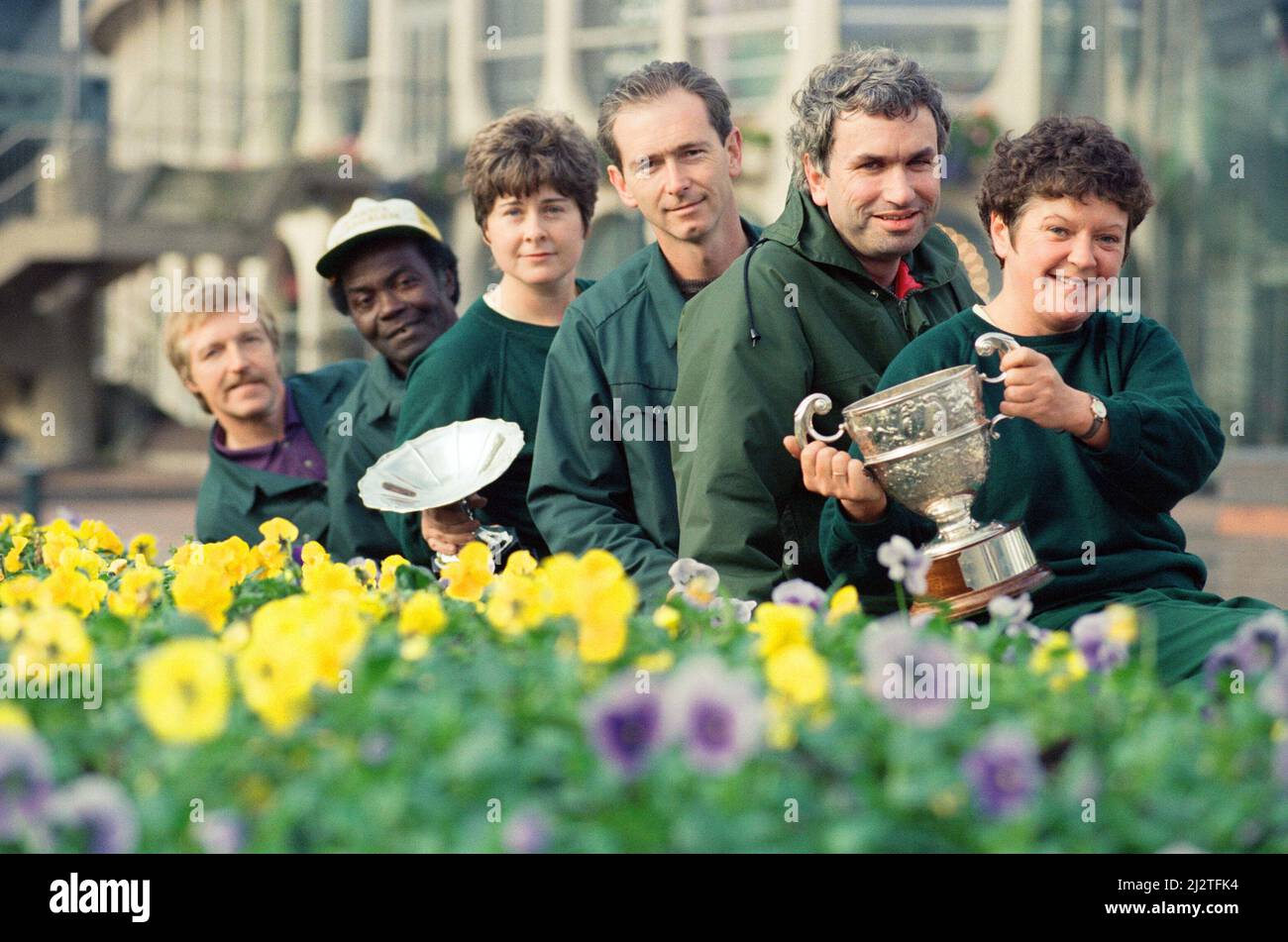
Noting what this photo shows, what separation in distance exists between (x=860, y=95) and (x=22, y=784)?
7.56 ft

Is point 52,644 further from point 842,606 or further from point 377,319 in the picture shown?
point 377,319

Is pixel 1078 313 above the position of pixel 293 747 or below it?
above

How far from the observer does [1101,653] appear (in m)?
2.43

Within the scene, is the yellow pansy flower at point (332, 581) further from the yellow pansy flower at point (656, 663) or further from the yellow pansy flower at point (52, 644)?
the yellow pansy flower at point (656, 663)

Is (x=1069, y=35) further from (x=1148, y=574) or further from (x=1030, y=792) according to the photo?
(x=1030, y=792)

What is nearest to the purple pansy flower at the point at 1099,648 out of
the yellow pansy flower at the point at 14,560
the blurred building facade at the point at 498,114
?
the yellow pansy flower at the point at 14,560

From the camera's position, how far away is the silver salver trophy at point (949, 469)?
2.95m

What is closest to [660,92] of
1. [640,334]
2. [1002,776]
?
[640,334]

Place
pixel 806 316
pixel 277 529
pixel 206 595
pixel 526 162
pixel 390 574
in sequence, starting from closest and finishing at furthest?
pixel 206 595 → pixel 390 574 → pixel 806 316 → pixel 277 529 → pixel 526 162

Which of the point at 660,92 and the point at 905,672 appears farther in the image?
Answer: the point at 660,92

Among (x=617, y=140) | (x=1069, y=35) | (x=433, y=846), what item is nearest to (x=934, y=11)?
(x=1069, y=35)

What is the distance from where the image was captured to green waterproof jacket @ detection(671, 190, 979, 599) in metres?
3.56

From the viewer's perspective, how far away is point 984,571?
300 cm
